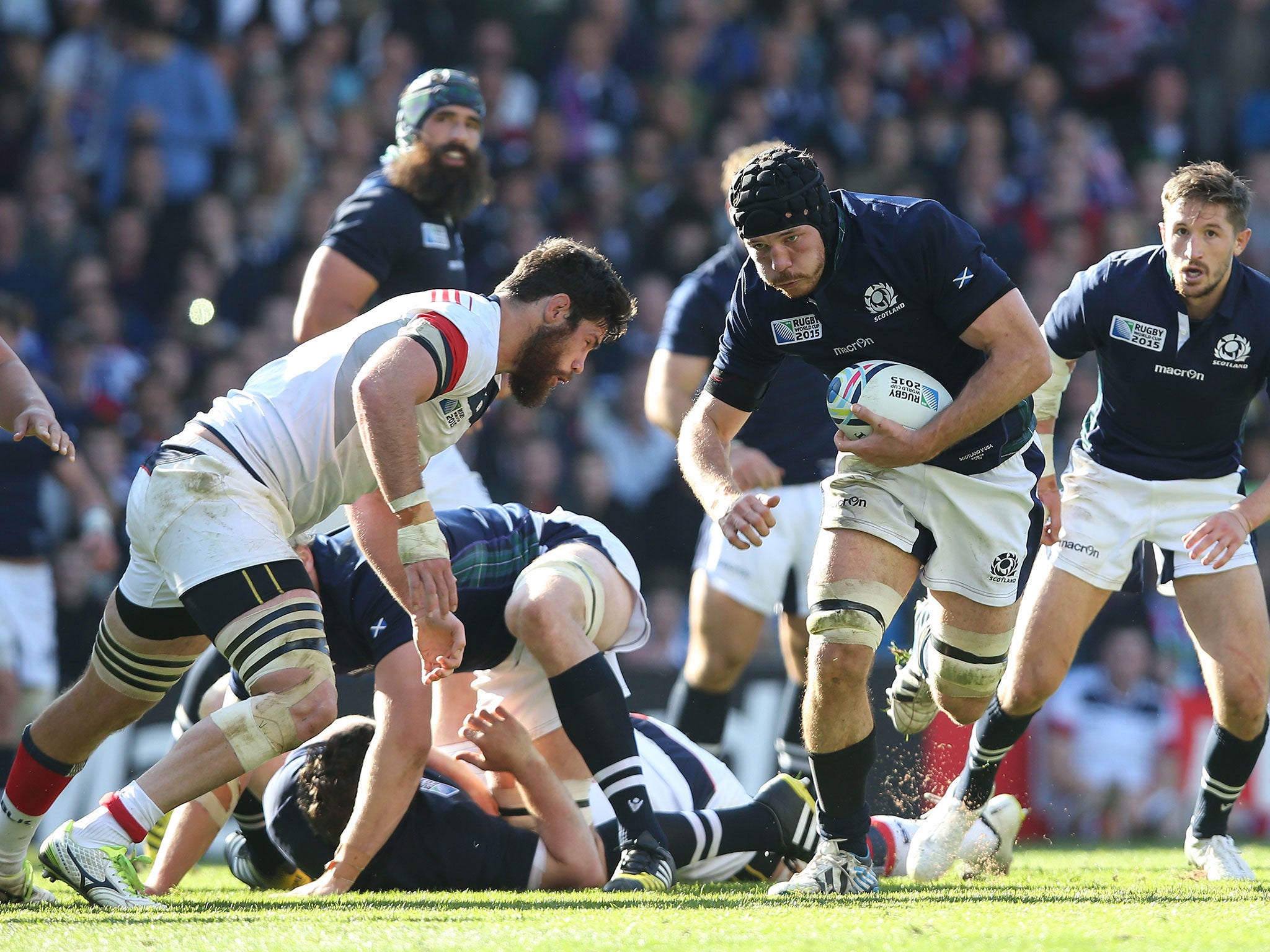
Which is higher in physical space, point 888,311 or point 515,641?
point 888,311

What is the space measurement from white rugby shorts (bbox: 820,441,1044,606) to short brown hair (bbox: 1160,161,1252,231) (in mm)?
1198

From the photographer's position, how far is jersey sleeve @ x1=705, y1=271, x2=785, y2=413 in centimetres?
504

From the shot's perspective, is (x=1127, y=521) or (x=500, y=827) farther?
(x=1127, y=521)

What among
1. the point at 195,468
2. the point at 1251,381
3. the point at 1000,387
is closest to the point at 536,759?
the point at 195,468

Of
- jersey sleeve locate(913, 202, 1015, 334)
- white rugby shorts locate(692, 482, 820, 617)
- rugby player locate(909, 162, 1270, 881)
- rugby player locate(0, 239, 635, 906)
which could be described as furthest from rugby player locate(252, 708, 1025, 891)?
jersey sleeve locate(913, 202, 1015, 334)

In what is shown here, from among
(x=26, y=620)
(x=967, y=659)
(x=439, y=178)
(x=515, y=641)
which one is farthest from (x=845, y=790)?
(x=26, y=620)

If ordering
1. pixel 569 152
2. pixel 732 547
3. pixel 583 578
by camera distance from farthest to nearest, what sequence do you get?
pixel 569 152 → pixel 732 547 → pixel 583 578

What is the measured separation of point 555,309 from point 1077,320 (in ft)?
6.95

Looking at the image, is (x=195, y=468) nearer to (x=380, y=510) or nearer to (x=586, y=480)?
(x=380, y=510)

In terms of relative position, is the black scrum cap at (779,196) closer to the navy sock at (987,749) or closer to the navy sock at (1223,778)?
the navy sock at (987,749)

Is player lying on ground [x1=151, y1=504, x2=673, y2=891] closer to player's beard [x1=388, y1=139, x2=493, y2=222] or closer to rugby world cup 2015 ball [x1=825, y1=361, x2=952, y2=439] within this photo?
rugby world cup 2015 ball [x1=825, y1=361, x2=952, y2=439]

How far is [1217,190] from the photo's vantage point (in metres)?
5.43

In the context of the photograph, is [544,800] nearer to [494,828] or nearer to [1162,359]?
[494,828]

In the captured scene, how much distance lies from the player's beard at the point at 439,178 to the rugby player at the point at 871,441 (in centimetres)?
200
